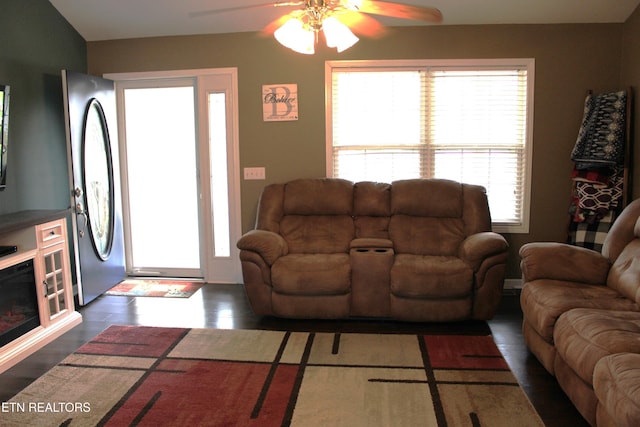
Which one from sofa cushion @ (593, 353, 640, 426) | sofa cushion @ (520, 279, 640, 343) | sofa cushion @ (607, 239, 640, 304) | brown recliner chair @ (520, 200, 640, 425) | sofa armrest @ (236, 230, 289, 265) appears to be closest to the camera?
sofa cushion @ (593, 353, 640, 426)

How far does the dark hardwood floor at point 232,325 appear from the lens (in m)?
2.59

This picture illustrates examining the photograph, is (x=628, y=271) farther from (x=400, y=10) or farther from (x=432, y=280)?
(x=400, y=10)

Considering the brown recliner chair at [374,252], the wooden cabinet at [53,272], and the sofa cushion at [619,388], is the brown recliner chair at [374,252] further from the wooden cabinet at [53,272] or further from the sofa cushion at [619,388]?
the sofa cushion at [619,388]

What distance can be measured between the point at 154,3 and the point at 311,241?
2339mm

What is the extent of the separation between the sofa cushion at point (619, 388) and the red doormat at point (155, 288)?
128 inches

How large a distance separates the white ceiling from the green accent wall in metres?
0.23

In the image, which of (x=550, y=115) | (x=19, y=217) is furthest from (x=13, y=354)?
(x=550, y=115)

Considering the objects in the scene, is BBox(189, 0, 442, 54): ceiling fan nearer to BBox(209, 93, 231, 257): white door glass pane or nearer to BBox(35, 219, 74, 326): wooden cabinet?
BBox(35, 219, 74, 326): wooden cabinet

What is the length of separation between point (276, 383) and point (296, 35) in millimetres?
1846

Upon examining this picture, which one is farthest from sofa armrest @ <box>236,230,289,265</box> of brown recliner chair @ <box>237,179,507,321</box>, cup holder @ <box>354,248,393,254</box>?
cup holder @ <box>354,248,393,254</box>

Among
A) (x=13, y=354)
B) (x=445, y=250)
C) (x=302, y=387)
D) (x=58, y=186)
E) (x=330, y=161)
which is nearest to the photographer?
(x=302, y=387)

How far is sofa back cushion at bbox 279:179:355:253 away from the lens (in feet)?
13.2

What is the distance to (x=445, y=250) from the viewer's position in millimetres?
3883

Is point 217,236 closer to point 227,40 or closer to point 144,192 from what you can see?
point 144,192
